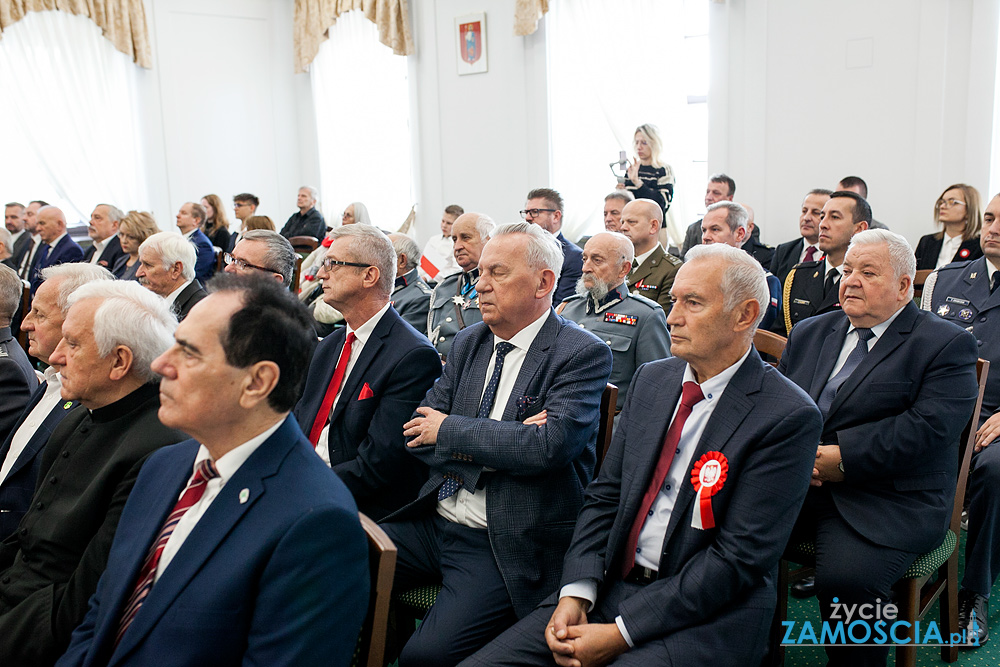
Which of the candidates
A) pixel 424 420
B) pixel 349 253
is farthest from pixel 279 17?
pixel 424 420

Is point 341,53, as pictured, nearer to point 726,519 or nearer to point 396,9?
point 396,9

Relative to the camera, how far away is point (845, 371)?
2488mm

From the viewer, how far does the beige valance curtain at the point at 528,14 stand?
7.94 metres

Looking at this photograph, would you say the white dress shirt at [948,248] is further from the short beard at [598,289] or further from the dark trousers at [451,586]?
the dark trousers at [451,586]

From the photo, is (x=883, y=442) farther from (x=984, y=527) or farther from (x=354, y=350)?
(x=354, y=350)

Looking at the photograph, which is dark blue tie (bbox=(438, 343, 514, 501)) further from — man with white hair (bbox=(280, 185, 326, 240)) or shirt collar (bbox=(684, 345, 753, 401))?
man with white hair (bbox=(280, 185, 326, 240))

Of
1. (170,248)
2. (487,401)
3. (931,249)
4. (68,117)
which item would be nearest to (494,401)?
(487,401)

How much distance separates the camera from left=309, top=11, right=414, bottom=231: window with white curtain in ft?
31.6

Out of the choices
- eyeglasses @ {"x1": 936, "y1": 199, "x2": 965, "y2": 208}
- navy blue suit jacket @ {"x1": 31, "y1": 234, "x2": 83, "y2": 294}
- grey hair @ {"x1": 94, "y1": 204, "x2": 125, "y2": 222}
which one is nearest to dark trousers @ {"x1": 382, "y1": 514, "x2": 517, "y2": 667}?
eyeglasses @ {"x1": 936, "y1": 199, "x2": 965, "y2": 208}

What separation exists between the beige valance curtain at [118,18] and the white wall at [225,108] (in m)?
0.14

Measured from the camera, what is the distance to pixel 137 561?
1482 mm

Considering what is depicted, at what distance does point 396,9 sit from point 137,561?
847 cm

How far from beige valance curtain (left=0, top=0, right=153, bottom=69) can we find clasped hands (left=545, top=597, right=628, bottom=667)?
9514mm

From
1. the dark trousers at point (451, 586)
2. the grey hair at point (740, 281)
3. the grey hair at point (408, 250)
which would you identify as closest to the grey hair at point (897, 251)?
the grey hair at point (740, 281)
